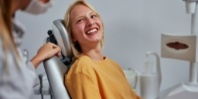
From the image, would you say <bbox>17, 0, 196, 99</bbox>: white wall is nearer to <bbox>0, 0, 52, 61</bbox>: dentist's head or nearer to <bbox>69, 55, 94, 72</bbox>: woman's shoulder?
<bbox>69, 55, 94, 72</bbox>: woman's shoulder

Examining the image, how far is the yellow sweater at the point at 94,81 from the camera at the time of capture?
4.14 feet

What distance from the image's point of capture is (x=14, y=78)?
0.67m

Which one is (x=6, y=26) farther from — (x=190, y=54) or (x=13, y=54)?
(x=190, y=54)

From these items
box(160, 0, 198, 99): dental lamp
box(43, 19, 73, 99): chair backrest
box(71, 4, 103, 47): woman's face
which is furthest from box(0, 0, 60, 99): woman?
box(160, 0, 198, 99): dental lamp

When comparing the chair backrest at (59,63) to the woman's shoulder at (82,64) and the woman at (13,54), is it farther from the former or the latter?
the woman at (13,54)

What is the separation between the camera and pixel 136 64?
2.14 meters

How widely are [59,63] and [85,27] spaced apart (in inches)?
8.5

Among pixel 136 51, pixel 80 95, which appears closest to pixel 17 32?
pixel 80 95

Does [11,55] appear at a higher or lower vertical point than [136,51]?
higher

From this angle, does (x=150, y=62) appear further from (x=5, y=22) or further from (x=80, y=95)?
(x=5, y=22)

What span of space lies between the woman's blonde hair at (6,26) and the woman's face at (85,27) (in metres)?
0.78

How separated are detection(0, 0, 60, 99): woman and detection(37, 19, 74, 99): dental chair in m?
0.54

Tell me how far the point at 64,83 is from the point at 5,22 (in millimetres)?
732

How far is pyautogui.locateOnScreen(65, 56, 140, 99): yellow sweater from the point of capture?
1.26 metres
